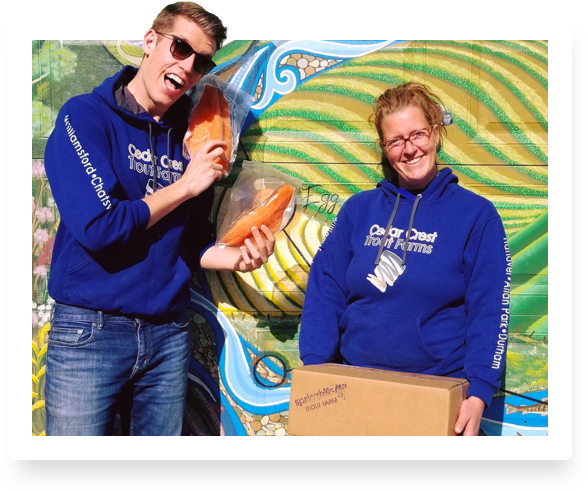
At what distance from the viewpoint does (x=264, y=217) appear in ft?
9.27

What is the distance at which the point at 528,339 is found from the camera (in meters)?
3.42

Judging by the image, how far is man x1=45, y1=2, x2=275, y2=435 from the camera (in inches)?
94.7

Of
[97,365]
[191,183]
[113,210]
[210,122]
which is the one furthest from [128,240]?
[210,122]

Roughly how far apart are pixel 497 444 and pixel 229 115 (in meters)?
2.20

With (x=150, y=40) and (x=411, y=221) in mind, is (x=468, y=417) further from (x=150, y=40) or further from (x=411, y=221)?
(x=150, y=40)

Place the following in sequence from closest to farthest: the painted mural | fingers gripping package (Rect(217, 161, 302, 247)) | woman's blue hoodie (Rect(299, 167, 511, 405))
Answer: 1. woman's blue hoodie (Rect(299, 167, 511, 405))
2. fingers gripping package (Rect(217, 161, 302, 247))
3. the painted mural

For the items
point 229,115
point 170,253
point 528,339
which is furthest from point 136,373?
point 528,339

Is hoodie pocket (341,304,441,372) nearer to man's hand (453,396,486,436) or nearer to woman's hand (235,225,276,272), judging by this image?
man's hand (453,396,486,436)

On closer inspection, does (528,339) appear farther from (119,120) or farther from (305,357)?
(119,120)

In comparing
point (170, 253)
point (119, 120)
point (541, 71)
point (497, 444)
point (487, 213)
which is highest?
point (541, 71)

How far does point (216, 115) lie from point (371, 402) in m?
1.51

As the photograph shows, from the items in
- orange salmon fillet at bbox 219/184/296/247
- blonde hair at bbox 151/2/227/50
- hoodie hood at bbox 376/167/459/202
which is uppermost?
blonde hair at bbox 151/2/227/50

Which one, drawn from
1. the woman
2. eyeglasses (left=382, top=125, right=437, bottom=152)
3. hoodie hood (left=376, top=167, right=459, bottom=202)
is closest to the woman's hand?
the woman

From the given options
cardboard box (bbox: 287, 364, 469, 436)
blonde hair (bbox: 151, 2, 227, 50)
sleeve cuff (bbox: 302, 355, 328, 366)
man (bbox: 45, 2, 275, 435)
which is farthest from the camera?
sleeve cuff (bbox: 302, 355, 328, 366)
